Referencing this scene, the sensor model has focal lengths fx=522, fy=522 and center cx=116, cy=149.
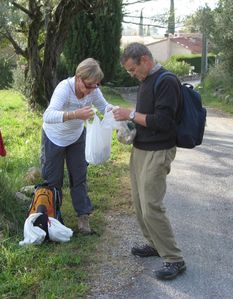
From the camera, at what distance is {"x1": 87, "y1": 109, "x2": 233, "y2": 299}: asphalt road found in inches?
164

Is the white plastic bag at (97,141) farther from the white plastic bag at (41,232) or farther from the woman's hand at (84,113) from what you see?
the white plastic bag at (41,232)

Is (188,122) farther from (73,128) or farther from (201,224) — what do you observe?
(201,224)

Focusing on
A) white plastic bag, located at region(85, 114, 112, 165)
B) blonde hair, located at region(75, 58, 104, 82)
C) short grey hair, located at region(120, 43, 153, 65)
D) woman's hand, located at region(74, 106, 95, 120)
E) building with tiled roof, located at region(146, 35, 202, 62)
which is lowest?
building with tiled roof, located at region(146, 35, 202, 62)

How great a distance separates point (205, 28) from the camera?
1948 cm

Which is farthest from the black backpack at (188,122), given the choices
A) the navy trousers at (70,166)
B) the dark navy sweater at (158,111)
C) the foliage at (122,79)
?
the foliage at (122,79)

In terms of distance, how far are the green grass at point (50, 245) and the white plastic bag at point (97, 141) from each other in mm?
805

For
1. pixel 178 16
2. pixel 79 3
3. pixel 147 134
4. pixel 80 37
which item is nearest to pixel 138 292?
pixel 147 134

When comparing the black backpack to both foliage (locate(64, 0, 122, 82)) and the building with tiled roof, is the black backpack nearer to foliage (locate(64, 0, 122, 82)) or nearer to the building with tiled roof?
foliage (locate(64, 0, 122, 82))

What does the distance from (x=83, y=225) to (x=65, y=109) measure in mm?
1227

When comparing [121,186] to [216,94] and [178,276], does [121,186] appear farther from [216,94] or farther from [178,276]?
[216,94]

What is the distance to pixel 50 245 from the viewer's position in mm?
4898

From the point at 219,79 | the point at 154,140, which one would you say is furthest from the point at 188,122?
the point at 219,79

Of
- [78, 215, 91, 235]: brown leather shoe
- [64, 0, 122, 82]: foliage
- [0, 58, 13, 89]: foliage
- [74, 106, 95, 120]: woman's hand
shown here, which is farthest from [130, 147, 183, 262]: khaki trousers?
[0, 58, 13, 89]: foliage

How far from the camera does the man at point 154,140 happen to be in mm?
3994
